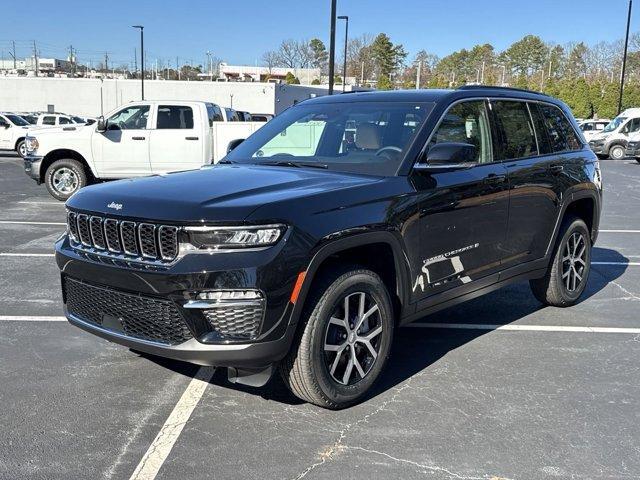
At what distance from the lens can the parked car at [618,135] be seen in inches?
1143

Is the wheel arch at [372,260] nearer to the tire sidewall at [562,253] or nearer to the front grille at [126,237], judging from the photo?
the front grille at [126,237]

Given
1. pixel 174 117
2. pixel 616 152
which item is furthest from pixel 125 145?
pixel 616 152

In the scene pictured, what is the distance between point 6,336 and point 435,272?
3320 mm

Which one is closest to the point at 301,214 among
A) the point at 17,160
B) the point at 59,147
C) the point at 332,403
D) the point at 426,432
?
the point at 332,403

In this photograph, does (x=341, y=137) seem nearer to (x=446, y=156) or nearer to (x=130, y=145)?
(x=446, y=156)

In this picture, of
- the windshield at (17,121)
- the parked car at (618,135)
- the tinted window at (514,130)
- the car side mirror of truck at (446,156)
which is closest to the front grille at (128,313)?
the car side mirror of truck at (446,156)

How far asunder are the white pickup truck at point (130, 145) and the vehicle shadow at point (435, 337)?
7.89 meters

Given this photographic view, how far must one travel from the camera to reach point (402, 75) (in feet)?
334

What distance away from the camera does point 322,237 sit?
11.5 feet

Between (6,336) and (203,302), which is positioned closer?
(203,302)

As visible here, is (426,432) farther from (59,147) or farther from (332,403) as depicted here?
(59,147)

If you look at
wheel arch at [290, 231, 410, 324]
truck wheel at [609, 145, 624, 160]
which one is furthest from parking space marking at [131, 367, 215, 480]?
truck wheel at [609, 145, 624, 160]

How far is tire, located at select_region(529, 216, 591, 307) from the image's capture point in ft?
19.3

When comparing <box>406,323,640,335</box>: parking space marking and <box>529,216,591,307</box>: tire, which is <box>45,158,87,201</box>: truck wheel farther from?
<box>529,216,591,307</box>: tire
